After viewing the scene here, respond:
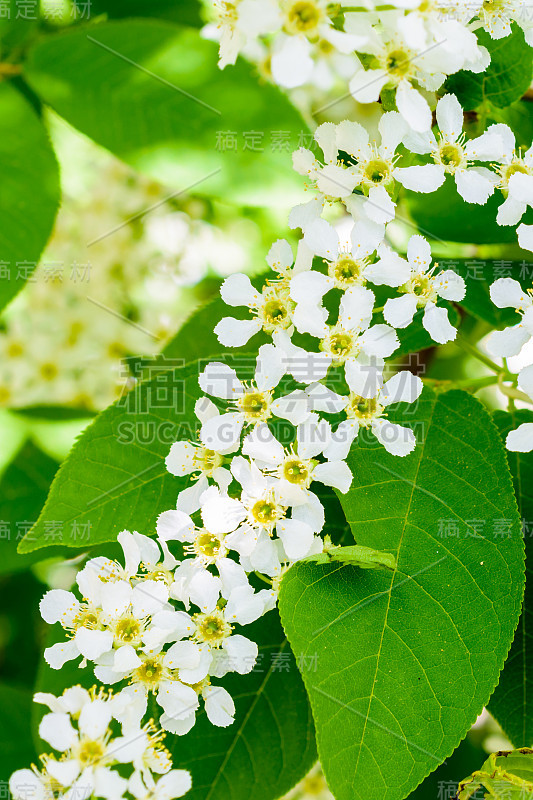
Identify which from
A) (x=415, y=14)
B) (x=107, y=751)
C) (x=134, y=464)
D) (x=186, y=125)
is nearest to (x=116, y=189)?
(x=186, y=125)

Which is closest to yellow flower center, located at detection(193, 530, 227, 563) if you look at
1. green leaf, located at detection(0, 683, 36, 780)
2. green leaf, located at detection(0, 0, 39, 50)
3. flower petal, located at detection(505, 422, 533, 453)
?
Answer: flower petal, located at detection(505, 422, 533, 453)

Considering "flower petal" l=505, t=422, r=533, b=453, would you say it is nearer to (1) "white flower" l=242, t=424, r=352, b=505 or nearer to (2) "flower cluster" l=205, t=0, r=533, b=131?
(1) "white flower" l=242, t=424, r=352, b=505

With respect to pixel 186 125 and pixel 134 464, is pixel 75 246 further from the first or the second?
pixel 134 464

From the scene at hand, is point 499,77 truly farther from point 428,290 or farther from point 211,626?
point 211,626

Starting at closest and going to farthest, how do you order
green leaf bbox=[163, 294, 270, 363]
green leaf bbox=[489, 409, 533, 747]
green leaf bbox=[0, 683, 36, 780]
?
green leaf bbox=[489, 409, 533, 747]
green leaf bbox=[163, 294, 270, 363]
green leaf bbox=[0, 683, 36, 780]

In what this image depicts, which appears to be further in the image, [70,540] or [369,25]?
[70,540]

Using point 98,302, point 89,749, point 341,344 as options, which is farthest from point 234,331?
point 98,302
